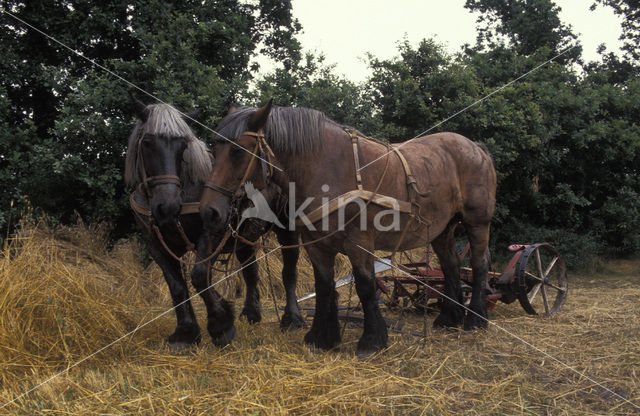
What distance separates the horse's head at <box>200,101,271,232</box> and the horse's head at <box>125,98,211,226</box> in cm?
38

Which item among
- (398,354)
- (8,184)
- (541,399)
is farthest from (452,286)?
(8,184)

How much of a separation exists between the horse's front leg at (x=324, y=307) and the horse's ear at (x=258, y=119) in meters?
1.10

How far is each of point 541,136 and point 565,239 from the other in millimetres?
2241

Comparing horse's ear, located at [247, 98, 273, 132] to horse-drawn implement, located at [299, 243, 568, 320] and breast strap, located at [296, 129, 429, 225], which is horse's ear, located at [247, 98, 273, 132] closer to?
breast strap, located at [296, 129, 429, 225]

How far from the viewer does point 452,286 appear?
15.9 ft

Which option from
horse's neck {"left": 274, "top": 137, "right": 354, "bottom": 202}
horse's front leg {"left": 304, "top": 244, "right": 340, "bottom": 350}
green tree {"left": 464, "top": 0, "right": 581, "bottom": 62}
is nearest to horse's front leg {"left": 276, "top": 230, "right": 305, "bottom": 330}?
horse's front leg {"left": 304, "top": 244, "right": 340, "bottom": 350}

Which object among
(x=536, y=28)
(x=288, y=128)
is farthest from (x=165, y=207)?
(x=536, y=28)

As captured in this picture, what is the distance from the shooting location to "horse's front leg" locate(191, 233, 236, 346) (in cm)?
360

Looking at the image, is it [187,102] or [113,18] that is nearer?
[187,102]

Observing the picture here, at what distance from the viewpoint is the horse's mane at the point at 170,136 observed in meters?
3.57

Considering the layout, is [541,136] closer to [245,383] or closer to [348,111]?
[348,111]

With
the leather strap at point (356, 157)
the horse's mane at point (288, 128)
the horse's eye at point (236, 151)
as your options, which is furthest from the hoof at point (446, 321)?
the horse's eye at point (236, 151)

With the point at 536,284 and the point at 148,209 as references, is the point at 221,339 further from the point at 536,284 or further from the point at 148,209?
the point at 536,284

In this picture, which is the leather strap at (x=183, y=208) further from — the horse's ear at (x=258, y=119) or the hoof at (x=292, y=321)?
the hoof at (x=292, y=321)
